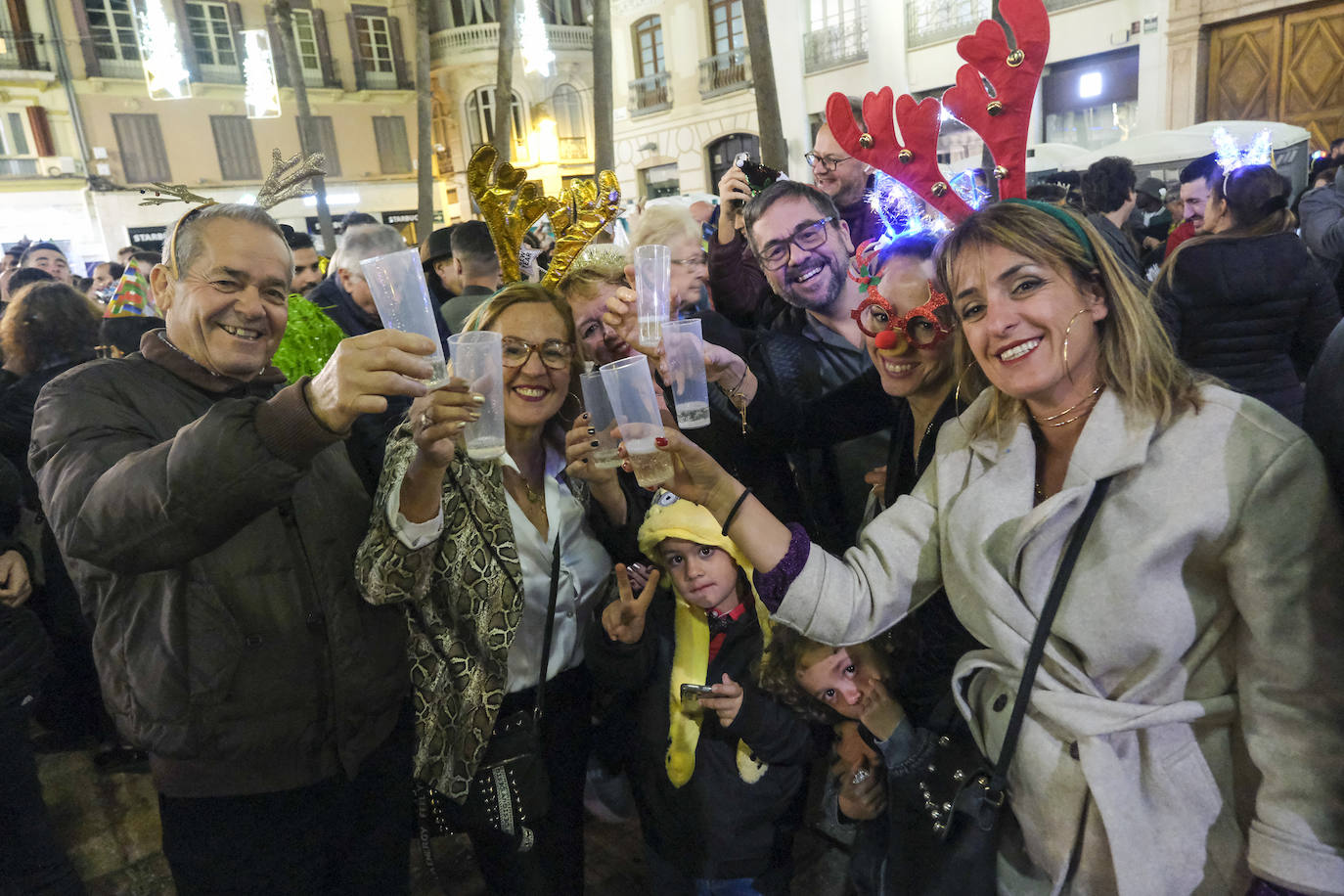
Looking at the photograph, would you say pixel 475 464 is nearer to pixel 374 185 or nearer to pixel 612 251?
pixel 612 251

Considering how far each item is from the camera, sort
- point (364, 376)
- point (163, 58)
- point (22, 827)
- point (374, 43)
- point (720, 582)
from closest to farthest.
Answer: point (364, 376)
point (720, 582)
point (22, 827)
point (163, 58)
point (374, 43)

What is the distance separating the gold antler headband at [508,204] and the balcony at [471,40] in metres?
31.1

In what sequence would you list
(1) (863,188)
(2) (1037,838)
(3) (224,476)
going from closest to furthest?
(3) (224,476) → (2) (1037,838) → (1) (863,188)

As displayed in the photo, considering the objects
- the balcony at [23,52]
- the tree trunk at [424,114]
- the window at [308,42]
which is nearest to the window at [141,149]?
the balcony at [23,52]

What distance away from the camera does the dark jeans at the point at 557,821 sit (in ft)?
7.89

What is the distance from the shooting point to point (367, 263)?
5.69 feet

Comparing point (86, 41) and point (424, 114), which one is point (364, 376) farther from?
point (86, 41)

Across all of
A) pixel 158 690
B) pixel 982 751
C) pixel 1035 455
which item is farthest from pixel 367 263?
pixel 982 751

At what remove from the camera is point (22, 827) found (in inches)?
109

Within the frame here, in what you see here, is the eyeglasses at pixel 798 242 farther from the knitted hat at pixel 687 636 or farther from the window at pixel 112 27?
the window at pixel 112 27

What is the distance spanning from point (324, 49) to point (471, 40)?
557 cm

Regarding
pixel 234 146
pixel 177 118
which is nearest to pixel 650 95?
pixel 234 146

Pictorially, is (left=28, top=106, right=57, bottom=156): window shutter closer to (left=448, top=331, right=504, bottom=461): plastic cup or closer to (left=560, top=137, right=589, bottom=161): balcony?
(left=560, top=137, right=589, bottom=161): balcony

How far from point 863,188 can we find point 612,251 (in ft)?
5.99
